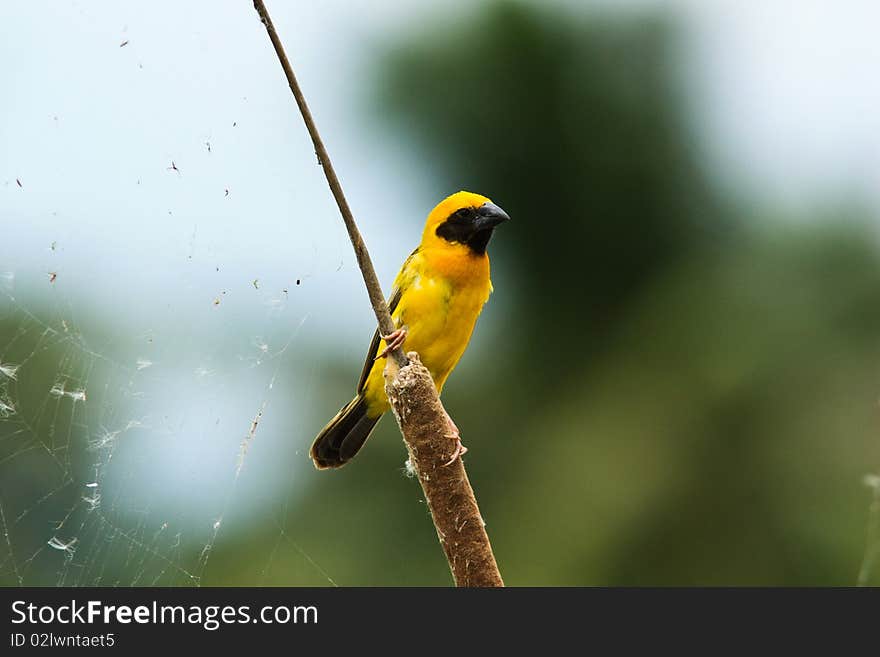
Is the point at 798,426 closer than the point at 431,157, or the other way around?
the point at 798,426

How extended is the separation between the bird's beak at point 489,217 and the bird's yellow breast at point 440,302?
126 mm

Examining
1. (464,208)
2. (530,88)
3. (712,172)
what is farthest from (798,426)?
(464,208)

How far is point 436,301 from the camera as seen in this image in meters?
4.75

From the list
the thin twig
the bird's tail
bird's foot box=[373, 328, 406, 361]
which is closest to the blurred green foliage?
the bird's tail

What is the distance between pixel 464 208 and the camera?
15.9 feet

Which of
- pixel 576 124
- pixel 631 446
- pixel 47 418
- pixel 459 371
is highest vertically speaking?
pixel 47 418

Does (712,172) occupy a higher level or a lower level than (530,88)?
lower

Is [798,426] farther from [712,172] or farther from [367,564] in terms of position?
[367,564]

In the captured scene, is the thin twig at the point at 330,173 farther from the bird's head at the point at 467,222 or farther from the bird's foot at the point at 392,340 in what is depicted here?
the bird's head at the point at 467,222

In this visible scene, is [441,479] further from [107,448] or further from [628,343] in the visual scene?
[628,343]

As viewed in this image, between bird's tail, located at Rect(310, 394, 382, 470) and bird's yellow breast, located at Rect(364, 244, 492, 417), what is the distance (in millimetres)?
201

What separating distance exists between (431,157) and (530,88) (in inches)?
69.5

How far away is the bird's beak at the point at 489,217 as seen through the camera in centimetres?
473

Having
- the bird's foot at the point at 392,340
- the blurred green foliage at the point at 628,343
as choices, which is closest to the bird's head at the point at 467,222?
the bird's foot at the point at 392,340
